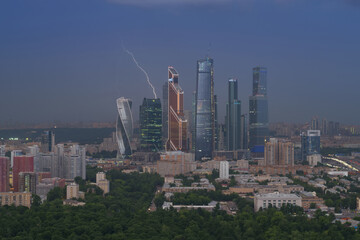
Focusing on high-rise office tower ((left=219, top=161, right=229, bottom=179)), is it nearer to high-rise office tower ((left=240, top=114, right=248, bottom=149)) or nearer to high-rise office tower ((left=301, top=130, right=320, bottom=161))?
high-rise office tower ((left=301, top=130, right=320, bottom=161))

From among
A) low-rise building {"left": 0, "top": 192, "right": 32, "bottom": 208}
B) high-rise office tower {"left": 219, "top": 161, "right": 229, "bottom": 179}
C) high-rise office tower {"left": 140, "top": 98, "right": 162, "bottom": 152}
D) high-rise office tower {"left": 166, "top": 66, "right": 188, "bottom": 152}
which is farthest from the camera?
high-rise office tower {"left": 166, "top": 66, "right": 188, "bottom": 152}

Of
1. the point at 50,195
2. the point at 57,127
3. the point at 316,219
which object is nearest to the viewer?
the point at 316,219

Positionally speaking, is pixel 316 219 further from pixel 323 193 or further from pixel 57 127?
pixel 57 127

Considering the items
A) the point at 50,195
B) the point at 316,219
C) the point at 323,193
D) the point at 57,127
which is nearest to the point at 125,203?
the point at 50,195

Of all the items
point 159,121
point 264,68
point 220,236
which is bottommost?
point 220,236

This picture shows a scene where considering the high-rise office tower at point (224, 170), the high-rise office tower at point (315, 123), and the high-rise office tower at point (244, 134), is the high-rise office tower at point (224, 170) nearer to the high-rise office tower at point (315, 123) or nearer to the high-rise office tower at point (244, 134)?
the high-rise office tower at point (244, 134)

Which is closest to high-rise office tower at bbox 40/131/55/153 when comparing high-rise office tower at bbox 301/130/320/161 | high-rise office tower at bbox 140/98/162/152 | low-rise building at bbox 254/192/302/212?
high-rise office tower at bbox 140/98/162/152
